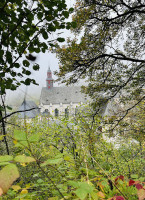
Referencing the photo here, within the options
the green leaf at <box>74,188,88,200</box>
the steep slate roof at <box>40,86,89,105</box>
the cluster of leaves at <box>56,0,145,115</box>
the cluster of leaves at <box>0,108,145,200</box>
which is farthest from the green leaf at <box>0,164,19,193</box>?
the steep slate roof at <box>40,86,89,105</box>

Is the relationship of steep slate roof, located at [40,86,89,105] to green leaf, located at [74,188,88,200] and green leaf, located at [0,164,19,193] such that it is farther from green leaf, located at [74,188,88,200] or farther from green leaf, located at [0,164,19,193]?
green leaf, located at [0,164,19,193]

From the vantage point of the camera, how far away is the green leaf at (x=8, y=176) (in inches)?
12.4

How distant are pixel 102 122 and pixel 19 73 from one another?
139 inches

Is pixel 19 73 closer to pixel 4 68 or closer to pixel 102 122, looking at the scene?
pixel 4 68

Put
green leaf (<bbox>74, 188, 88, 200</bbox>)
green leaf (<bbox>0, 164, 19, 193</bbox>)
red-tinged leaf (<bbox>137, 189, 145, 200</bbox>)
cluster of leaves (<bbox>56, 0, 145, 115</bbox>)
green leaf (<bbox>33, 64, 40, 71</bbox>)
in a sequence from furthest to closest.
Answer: cluster of leaves (<bbox>56, 0, 145, 115</bbox>), green leaf (<bbox>33, 64, 40, 71</bbox>), red-tinged leaf (<bbox>137, 189, 145, 200</bbox>), green leaf (<bbox>74, 188, 88, 200</bbox>), green leaf (<bbox>0, 164, 19, 193</bbox>)

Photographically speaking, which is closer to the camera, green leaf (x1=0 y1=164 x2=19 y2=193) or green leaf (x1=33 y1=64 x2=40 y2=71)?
green leaf (x1=0 y1=164 x2=19 y2=193)

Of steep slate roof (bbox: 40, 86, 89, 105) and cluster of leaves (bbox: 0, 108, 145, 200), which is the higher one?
steep slate roof (bbox: 40, 86, 89, 105)

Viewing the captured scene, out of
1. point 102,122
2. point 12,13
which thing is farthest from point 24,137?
point 102,122

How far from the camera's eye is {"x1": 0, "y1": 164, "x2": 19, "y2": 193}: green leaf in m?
0.32

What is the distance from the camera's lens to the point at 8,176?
0.32 m

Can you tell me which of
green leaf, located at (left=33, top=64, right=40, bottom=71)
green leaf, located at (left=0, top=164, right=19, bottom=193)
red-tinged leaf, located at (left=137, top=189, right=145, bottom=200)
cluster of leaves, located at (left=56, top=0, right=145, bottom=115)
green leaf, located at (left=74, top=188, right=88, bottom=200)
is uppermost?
cluster of leaves, located at (left=56, top=0, right=145, bottom=115)

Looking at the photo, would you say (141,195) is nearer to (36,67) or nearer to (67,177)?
(67,177)

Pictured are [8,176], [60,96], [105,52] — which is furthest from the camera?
[60,96]

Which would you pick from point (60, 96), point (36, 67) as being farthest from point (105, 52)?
point (60, 96)
